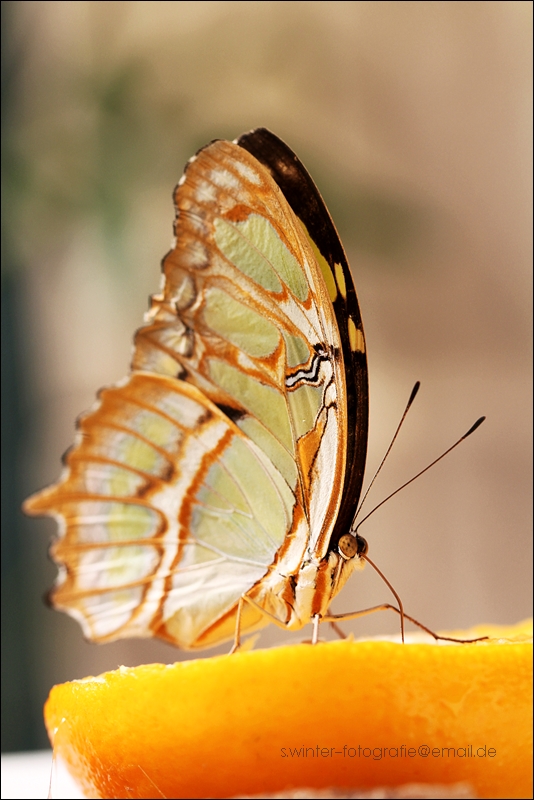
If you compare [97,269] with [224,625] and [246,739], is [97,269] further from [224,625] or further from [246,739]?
[246,739]

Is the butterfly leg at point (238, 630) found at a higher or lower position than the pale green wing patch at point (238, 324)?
lower

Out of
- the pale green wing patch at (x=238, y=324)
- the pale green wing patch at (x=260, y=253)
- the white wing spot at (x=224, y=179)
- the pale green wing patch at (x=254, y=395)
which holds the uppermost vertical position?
the white wing spot at (x=224, y=179)

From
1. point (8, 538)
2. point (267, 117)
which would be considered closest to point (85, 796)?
point (8, 538)

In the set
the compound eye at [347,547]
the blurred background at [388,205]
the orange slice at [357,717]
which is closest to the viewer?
the orange slice at [357,717]

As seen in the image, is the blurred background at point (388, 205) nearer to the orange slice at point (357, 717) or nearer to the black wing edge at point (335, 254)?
the black wing edge at point (335, 254)

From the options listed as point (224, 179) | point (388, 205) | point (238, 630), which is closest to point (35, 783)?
point (238, 630)

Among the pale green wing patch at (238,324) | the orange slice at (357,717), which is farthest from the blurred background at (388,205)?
the orange slice at (357,717)

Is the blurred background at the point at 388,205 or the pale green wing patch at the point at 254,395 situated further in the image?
the blurred background at the point at 388,205
